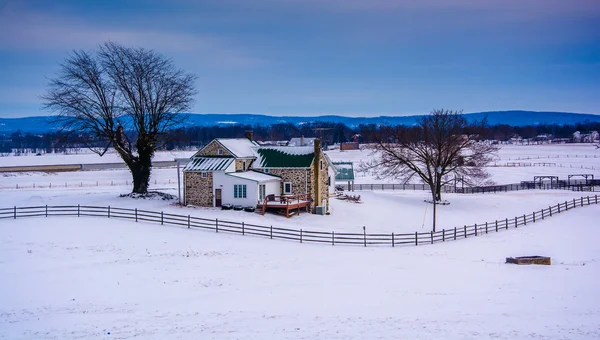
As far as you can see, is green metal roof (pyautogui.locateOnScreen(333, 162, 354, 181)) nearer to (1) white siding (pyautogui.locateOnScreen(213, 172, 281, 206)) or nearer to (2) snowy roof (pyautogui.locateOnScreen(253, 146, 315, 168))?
(2) snowy roof (pyautogui.locateOnScreen(253, 146, 315, 168))

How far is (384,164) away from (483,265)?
30578 mm

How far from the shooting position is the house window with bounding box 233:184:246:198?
1654 inches

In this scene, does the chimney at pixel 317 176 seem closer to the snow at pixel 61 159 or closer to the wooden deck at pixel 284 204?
the wooden deck at pixel 284 204

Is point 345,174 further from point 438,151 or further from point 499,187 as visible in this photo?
point 499,187

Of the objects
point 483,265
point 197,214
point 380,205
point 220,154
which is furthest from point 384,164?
point 483,265

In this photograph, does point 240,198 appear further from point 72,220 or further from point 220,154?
point 72,220

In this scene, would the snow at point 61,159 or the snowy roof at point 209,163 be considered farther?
the snow at point 61,159

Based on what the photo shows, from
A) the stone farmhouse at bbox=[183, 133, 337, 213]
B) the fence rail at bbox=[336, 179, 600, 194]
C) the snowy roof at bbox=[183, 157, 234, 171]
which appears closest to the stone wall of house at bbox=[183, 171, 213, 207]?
the stone farmhouse at bbox=[183, 133, 337, 213]

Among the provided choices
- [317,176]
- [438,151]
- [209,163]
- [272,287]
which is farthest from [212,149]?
[272,287]

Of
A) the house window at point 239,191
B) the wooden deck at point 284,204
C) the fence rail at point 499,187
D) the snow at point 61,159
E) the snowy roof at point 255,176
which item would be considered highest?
the snow at point 61,159

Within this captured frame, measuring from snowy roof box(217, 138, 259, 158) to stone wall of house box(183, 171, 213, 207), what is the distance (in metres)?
3.23

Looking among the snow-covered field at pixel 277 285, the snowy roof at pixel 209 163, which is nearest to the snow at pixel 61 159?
the snowy roof at pixel 209 163

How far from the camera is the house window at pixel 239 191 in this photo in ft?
138

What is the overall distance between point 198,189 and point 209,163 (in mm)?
2250
